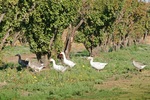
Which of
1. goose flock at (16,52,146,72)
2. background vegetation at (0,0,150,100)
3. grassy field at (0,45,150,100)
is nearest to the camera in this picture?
grassy field at (0,45,150,100)

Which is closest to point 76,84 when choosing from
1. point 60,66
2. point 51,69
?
point 60,66

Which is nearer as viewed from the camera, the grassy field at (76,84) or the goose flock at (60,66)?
the grassy field at (76,84)

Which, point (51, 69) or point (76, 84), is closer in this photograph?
point (76, 84)

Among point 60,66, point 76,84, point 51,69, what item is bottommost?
point 51,69

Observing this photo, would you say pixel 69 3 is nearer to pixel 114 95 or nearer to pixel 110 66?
pixel 110 66

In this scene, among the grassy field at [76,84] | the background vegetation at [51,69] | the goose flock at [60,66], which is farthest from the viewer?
the goose flock at [60,66]

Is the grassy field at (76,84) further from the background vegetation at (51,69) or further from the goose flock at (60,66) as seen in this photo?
the goose flock at (60,66)

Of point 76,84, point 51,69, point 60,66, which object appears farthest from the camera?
point 51,69

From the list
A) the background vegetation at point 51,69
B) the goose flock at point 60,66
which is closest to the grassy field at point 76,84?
the background vegetation at point 51,69

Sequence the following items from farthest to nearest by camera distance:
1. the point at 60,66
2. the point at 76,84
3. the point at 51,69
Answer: the point at 51,69, the point at 60,66, the point at 76,84

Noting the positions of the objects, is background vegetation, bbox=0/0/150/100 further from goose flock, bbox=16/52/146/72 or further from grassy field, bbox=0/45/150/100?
goose flock, bbox=16/52/146/72

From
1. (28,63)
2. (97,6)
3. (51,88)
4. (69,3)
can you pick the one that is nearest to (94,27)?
(97,6)

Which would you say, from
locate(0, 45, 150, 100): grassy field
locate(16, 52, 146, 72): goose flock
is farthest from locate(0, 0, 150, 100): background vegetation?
locate(16, 52, 146, 72): goose flock

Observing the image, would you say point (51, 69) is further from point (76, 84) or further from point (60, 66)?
point (76, 84)
